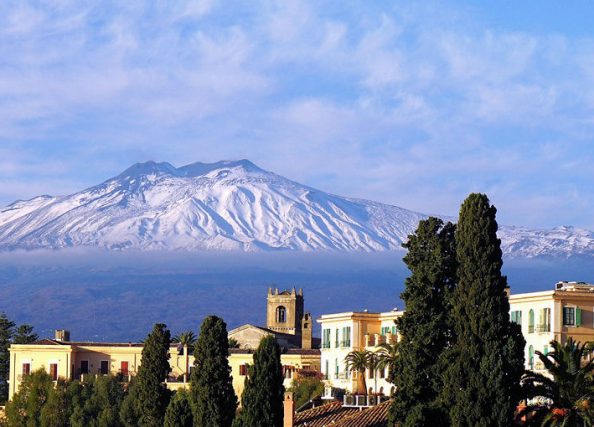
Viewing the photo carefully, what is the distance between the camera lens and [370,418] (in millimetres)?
80188

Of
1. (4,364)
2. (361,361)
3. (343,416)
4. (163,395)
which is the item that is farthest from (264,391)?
(4,364)

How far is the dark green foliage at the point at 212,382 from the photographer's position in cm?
8031

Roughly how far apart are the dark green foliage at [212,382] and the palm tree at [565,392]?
18084 mm

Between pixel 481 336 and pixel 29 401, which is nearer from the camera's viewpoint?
pixel 481 336

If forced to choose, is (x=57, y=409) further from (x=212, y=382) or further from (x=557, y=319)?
(x=557, y=319)

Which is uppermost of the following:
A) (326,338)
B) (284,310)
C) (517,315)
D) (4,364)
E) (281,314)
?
(284,310)

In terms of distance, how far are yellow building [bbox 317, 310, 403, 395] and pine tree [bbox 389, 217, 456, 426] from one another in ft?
124

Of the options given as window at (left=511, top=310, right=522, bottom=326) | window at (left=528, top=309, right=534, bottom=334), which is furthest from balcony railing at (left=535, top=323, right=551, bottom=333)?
window at (left=511, top=310, right=522, bottom=326)

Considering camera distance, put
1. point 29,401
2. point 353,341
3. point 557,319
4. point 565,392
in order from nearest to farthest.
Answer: point 565,392
point 557,319
point 353,341
point 29,401

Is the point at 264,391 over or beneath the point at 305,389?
beneath

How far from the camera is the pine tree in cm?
6862

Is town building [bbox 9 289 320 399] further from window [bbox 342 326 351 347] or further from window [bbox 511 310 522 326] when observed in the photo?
window [bbox 511 310 522 326]

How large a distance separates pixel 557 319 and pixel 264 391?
2067 cm

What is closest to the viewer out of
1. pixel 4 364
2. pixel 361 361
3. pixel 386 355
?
pixel 386 355
